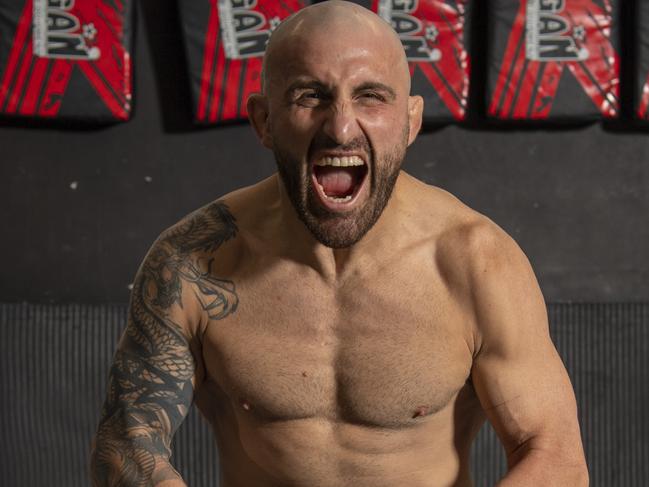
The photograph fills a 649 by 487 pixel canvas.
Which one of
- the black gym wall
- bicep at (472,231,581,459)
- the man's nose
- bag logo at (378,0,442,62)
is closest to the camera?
the man's nose

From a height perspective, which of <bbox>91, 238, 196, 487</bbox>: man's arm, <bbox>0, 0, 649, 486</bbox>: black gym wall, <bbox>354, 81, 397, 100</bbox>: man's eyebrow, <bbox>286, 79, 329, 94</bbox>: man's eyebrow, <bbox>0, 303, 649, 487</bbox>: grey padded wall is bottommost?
<bbox>0, 303, 649, 487</bbox>: grey padded wall

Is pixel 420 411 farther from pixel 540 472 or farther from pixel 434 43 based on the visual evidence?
pixel 434 43

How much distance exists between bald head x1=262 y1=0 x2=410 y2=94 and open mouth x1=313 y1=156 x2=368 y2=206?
0.13 m

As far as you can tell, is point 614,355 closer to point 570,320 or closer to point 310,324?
point 570,320

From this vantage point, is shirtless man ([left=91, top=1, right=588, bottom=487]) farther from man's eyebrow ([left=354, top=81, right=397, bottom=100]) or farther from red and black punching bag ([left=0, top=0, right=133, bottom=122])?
red and black punching bag ([left=0, top=0, right=133, bottom=122])

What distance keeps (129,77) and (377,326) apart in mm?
1536

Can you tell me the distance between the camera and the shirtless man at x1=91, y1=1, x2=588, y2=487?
1346mm

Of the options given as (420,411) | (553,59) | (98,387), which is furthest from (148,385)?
(553,59)

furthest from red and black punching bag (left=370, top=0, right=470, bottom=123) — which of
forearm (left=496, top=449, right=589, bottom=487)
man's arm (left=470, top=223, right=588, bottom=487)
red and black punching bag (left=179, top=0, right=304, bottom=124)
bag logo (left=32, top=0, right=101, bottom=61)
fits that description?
forearm (left=496, top=449, right=589, bottom=487)

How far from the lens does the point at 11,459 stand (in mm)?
2697

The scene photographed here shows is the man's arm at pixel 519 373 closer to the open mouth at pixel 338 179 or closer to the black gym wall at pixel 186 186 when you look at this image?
the open mouth at pixel 338 179

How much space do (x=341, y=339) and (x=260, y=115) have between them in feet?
1.05

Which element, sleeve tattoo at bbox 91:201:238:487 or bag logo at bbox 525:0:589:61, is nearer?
sleeve tattoo at bbox 91:201:238:487

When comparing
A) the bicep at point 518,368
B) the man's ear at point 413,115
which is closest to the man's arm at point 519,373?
the bicep at point 518,368
